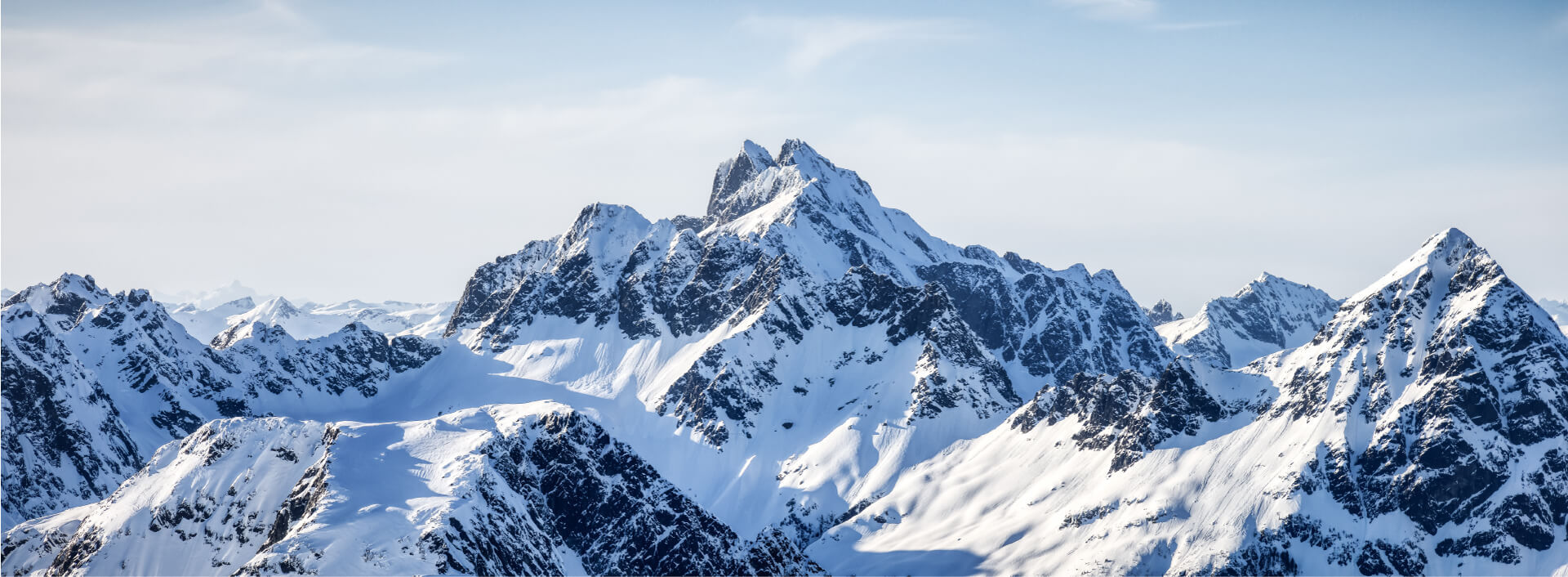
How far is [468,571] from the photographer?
199500 mm

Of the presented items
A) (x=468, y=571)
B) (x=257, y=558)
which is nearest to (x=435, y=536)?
(x=468, y=571)

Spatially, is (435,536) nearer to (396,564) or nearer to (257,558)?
(396,564)

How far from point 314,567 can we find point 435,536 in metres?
15.2

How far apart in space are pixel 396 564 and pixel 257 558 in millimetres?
17476

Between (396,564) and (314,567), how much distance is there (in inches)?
381

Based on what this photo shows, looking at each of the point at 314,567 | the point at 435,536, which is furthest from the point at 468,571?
the point at 314,567

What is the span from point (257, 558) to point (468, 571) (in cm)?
2582

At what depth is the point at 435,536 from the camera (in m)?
200

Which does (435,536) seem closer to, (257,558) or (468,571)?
(468,571)

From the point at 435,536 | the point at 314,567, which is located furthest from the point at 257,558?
the point at 435,536

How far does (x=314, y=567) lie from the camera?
193m

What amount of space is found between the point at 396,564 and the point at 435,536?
688cm

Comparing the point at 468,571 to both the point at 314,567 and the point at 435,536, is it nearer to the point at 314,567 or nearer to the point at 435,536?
the point at 435,536

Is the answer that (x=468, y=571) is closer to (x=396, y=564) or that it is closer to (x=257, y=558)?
(x=396, y=564)
